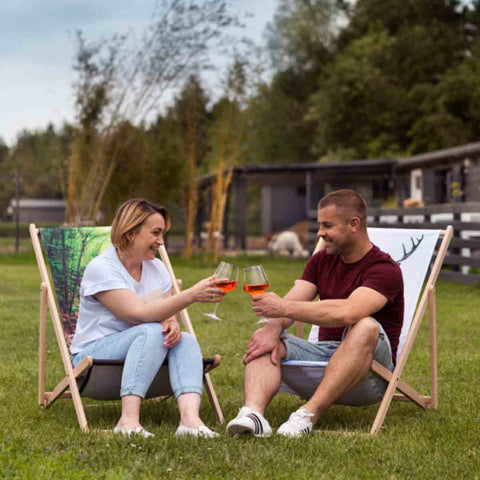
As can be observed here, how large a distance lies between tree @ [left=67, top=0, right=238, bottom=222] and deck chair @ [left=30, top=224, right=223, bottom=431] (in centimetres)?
1073

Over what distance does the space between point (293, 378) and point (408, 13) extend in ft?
98.3

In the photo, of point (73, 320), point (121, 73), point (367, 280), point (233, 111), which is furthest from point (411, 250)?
point (121, 73)

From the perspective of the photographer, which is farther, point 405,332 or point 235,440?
point 405,332

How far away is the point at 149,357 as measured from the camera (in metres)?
3.52

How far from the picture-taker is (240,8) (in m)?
15.4

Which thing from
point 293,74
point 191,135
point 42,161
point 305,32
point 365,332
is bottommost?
point 365,332

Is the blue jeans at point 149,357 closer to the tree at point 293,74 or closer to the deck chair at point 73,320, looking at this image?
the deck chair at point 73,320

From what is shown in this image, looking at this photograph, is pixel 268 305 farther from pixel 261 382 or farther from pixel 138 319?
pixel 138 319

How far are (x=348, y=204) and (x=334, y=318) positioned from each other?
21.2 inches

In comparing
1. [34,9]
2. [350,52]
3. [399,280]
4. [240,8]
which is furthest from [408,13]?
[399,280]

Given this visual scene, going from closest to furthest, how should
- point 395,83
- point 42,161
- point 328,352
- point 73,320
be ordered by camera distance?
point 328,352 → point 73,320 → point 395,83 → point 42,161

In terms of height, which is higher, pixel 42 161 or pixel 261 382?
pixel 42 161

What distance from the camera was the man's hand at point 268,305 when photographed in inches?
137

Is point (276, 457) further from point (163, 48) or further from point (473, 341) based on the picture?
point (163, 48)
